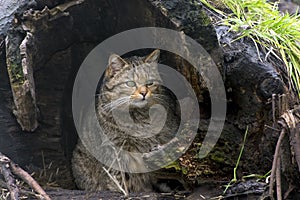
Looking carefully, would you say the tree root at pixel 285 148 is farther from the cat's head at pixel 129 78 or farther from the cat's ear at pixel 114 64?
the cat's ear at pixel 114 64

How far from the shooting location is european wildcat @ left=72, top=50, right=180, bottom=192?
2601 mm

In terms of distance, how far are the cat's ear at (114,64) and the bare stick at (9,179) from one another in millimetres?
967

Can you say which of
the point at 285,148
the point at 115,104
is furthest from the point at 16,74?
the point at 285,148

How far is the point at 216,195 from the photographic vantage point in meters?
2.08

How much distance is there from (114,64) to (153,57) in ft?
0.80

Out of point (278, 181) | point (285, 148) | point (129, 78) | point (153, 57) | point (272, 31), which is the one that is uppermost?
point (272, 31)

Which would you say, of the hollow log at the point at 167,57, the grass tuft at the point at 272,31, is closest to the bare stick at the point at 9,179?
the hollow log at the point at 167,57

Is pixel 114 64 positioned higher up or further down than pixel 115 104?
higher up

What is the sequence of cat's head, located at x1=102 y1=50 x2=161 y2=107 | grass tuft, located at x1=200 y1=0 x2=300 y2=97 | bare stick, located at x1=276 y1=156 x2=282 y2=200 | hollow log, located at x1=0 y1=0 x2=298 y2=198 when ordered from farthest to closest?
cat's head, located at x1=102 y1=50 x2=161 y2=107 < grass tuft, located at x1=200 y1=0 x2=300 y2=97 < hollow log, located at x1=0 y1=0 x2=298 y2=198 < bare stick, located at x1=276 y1=156 x2=282 y2=200

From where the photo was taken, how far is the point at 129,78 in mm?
2758

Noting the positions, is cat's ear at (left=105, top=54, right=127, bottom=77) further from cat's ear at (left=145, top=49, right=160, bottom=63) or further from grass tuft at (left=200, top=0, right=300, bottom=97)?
grass tuft at (left=200, top=0, right=300, bottom=97)

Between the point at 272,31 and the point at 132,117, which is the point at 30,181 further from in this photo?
the point at 272,31

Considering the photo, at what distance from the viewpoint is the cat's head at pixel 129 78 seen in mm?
2701

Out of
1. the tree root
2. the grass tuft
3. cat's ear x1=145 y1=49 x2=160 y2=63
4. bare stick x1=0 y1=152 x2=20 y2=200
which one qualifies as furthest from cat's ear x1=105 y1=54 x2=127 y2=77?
the tree root
